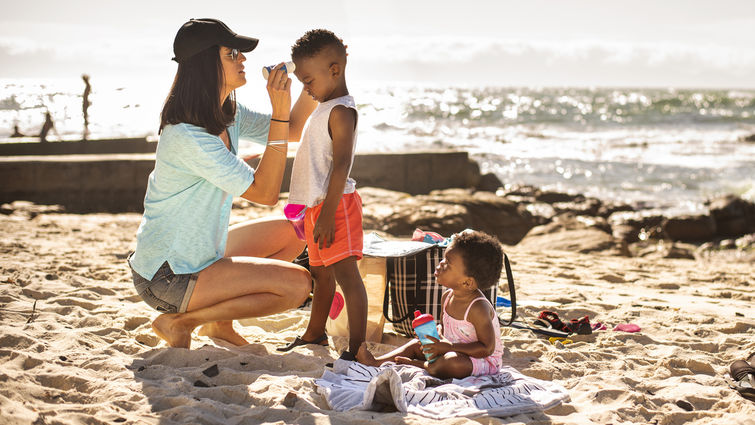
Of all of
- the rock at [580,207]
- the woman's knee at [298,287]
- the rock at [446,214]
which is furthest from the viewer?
the rock at [580,207]

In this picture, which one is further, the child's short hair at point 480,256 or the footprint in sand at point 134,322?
the footprint in sand at point 134,322

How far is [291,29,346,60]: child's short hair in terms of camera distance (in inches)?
130

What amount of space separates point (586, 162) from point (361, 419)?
18638mm

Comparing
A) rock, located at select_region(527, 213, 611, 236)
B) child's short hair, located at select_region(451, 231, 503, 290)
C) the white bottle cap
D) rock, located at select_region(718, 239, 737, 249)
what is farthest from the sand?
rock, located at select_region(718, 239, 737, 249)

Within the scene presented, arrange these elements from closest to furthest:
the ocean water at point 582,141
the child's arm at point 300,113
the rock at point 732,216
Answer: the child's arm at point 300,113 → the rock at point 732,216 → the ocean water at point 582,141

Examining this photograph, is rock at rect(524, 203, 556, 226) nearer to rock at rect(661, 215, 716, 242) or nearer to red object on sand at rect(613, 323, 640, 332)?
rock at rect(661, 215, 716, 242)

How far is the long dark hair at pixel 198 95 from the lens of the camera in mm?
3176

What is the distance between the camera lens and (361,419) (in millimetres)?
Result: 2654

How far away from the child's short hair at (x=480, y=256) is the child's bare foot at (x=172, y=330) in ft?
4.60

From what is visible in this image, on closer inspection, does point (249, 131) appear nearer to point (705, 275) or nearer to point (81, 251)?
point (81, 251)

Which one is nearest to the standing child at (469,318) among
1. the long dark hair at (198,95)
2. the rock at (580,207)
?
the long dark hair at (198,95)

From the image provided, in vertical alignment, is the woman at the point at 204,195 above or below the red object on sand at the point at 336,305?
above

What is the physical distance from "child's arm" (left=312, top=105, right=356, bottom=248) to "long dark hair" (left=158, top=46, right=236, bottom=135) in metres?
0.54

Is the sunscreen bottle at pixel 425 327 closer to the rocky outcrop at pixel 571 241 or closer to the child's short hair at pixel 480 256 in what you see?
the child's short hair at pixel 480 256
